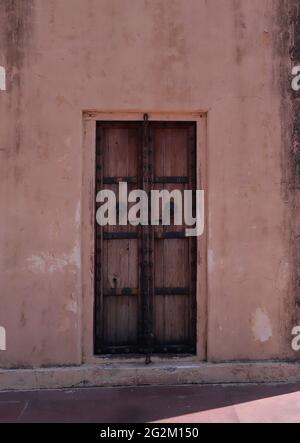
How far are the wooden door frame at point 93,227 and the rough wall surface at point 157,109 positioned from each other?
9cm

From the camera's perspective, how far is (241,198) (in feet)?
17.9

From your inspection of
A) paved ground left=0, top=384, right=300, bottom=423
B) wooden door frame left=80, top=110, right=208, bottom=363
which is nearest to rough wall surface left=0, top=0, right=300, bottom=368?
wooden door frame left=80, top=110, right=208, bottom=363

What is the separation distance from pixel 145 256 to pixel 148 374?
1101 mm

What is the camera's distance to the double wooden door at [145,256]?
5.52m

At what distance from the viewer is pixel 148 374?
17.5 feet

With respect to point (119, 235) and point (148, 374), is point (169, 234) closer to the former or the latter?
point (119, 235)

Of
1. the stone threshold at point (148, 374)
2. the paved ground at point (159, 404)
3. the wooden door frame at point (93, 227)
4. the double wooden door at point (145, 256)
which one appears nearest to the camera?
the paved ground at point (159, 404)

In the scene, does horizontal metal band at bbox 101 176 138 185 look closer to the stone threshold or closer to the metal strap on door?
the metal strap on door

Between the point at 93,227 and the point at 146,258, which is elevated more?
the point at 93,227
